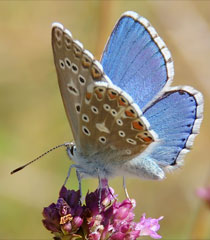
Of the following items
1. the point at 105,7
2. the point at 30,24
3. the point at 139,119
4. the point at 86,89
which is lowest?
the point at 139,119

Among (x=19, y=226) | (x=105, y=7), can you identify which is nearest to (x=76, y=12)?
(x=105, y=7)

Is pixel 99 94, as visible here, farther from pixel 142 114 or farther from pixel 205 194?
pixel 205 194

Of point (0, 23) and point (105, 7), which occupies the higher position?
point (0, 23)

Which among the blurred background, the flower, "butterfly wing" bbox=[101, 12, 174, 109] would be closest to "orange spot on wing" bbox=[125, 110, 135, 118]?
"butterfly wing" bbox=[101, 12, 174, 109]

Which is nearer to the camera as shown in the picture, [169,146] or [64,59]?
[64,59]

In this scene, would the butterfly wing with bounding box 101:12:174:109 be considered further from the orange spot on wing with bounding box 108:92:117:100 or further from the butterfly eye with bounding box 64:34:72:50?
the butterfly eye with bounding box 64:34:72:50

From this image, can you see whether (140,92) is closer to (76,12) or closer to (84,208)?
(84,208)
